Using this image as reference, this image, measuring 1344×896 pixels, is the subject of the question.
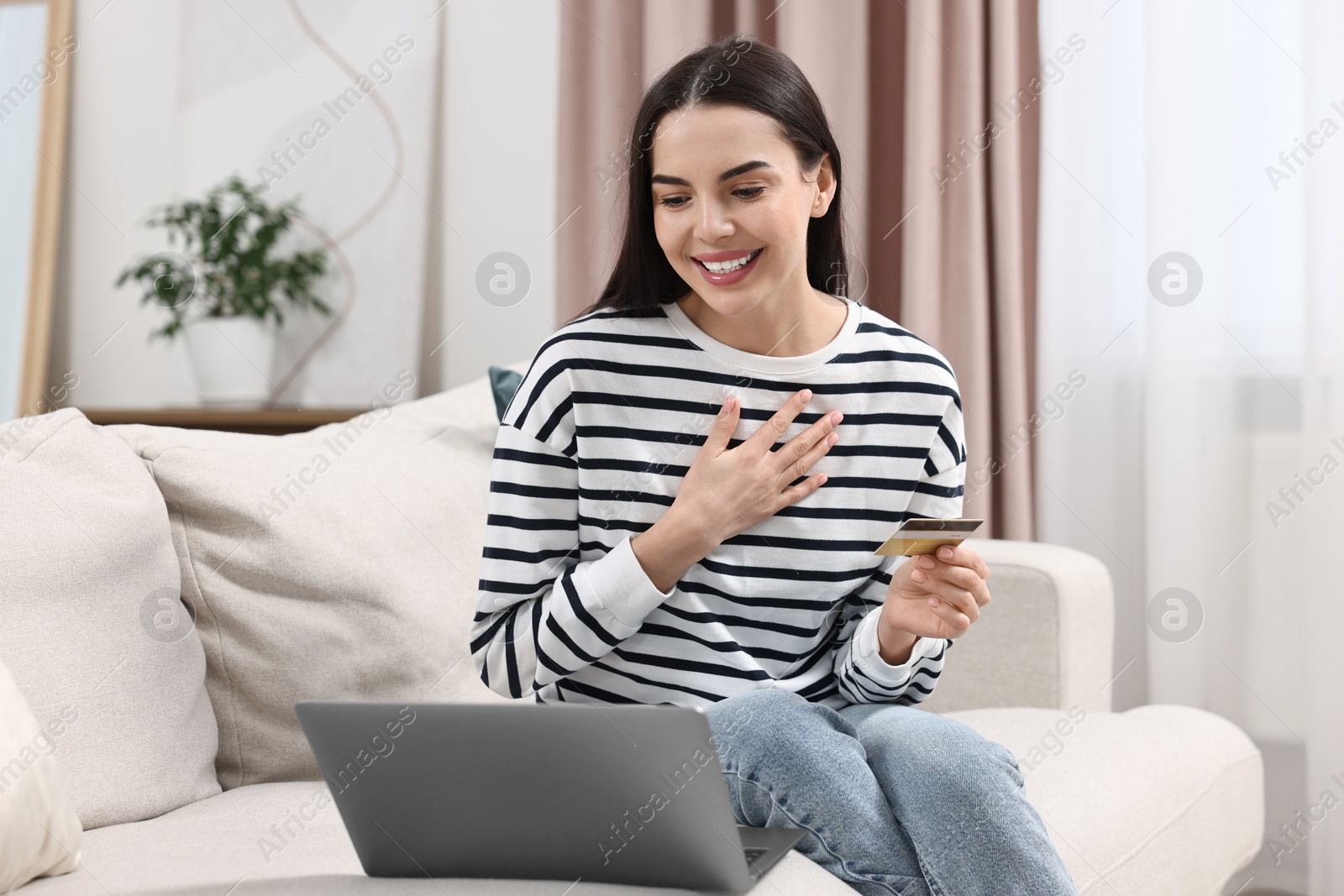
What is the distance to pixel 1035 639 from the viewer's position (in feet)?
4.88

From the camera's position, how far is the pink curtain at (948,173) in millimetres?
2053

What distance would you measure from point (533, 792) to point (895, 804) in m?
0.32

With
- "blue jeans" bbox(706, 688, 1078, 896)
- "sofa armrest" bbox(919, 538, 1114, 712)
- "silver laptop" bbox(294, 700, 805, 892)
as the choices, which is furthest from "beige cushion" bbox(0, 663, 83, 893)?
"sofa armrest" bbox(919, 538, 1114, 712)

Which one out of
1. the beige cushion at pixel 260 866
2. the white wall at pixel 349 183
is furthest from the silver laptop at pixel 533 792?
the white wall at pixel 349 183

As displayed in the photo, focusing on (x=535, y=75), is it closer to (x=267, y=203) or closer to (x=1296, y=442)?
(x=267, y=203)

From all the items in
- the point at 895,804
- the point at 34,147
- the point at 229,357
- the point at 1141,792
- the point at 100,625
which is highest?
the point at 34,147

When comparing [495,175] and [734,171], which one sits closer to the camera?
[734,171]

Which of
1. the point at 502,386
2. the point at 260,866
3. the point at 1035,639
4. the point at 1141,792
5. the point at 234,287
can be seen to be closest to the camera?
the point at 260,866

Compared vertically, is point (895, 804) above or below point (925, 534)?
below

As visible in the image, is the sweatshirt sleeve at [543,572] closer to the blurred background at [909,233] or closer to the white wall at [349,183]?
the blurred background at [909,233]

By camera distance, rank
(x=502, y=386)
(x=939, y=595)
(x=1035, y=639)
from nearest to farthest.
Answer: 1. (x=939, y=595)
2. (x=1035, y=639)
3. (x=502, y=386)

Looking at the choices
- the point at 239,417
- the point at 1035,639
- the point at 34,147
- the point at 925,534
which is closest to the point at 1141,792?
the point at 1035,639

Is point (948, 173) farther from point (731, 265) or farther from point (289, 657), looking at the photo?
point (289, 657)

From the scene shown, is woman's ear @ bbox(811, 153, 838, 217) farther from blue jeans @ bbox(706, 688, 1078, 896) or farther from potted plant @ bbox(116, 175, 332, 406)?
potted plant @ bbox(116, 175, 332, 406)
